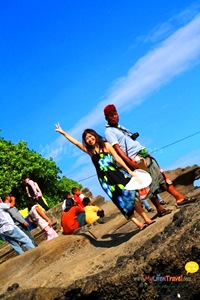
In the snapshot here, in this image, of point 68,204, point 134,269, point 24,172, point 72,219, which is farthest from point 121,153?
point 24,172

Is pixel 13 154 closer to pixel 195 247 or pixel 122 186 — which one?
pixel 122 186

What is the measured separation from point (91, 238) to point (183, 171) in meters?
8.39

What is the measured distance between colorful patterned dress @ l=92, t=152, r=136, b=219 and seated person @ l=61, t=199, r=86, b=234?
3.50 m

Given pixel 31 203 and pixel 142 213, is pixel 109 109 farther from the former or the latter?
pixel 31 203

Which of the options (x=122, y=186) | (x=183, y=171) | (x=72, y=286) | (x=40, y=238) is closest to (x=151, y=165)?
(x=122, y=186)

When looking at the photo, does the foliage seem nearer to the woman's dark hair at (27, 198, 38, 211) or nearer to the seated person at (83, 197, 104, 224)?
the woman's dark hair at (27, 198, 38, 211)

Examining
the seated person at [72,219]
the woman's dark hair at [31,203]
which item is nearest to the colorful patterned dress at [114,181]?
the seated person at [72,219]

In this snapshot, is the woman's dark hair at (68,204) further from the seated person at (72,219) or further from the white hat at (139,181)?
the white hat at (139,181)

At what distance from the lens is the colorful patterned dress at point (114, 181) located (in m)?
7.12

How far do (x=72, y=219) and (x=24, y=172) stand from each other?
37.3ft

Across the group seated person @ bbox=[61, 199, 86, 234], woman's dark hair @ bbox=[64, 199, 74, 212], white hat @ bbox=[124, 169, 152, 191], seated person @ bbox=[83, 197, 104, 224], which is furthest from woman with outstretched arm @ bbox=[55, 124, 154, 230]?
woman's dark hair @ bbox=[64, 199, 74, 212]

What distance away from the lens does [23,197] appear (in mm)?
21797

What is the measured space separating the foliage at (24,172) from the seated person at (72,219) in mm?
9901

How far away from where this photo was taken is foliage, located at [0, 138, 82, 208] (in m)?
21.2
